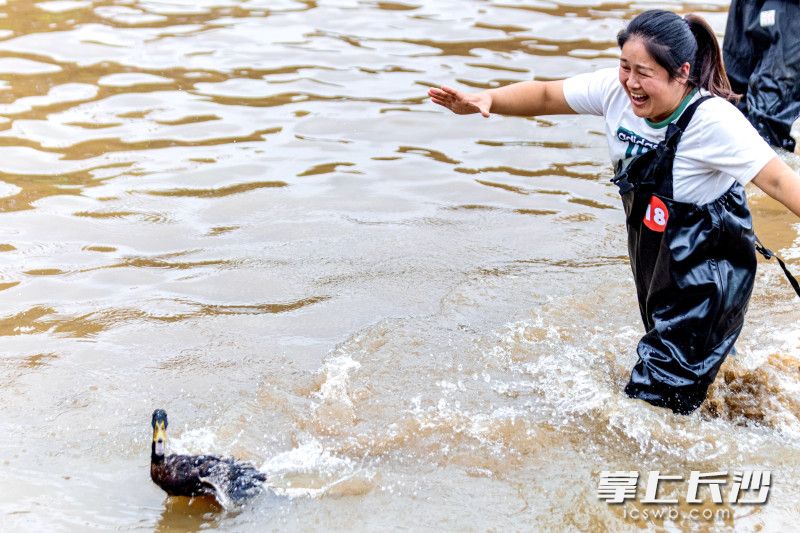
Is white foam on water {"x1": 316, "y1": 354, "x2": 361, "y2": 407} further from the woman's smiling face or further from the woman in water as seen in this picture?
the woman's smiling face

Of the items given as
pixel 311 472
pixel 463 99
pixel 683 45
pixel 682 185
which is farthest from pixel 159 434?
pixel 683 45

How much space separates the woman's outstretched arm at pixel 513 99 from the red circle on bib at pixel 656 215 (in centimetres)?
71

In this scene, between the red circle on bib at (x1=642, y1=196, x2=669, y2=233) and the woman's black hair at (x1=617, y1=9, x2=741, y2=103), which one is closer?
the woman's black hair at (x1=617, y1=9, x2=741, y2=103)

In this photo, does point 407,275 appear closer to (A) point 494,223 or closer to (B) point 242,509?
(A) point 494,223

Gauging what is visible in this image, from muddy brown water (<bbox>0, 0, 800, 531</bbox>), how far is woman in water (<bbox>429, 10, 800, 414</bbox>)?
0.39m

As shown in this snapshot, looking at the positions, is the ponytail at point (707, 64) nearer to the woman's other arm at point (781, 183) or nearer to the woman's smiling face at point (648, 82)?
the woman's smiling face at point (648, 82)

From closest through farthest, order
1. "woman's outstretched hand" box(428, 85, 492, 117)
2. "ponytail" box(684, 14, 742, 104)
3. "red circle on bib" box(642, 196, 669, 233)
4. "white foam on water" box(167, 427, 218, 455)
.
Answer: "ponytail" box(684, 14, 742, 104)
"red circle on bib" box(642, 196, 669, 233)
"white foam on water" box(167, 427, 218, 455)
"woman's outstretched hand" box(428, 85, 492, 117)

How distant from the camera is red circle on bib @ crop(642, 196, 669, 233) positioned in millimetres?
4246

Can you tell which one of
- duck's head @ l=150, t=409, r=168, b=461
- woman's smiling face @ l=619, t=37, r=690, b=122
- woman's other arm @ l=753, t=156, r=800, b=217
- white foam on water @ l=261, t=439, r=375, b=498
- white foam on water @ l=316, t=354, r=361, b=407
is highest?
woman's smiling face @ l=619, t=37, r=690, b=122

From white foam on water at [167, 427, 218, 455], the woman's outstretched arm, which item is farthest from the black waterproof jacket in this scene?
white foam on water at [167, 427, 218, 455]

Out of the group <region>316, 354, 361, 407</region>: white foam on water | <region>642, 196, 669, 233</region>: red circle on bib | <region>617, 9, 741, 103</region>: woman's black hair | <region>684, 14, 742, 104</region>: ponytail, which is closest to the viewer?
<region>617, 9, 741, 103</region>: woman's black hair

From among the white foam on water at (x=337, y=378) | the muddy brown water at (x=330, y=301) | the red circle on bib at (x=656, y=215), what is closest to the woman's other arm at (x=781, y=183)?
the red circle on bib at (x=656, y=215)

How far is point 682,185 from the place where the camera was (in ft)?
13.8

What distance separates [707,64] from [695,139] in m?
0.33
